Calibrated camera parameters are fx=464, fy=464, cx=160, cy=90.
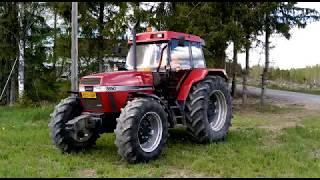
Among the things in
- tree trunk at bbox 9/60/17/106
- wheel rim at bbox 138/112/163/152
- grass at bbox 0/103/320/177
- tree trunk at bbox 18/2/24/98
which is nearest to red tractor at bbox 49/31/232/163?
wheel rim at bbox 138/112/163/152

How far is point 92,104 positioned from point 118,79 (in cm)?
74

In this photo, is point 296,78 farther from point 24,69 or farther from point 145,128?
point 145,128

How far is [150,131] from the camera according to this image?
843 centimetres

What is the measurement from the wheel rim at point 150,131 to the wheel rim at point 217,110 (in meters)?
2.09

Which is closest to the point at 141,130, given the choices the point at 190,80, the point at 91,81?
the point at 91,81

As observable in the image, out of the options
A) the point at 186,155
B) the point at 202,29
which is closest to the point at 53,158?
the point at 186,155

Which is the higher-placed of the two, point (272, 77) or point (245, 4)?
point (245, 4)

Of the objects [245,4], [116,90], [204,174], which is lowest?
[204,174]

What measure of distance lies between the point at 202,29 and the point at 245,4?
2.28 m

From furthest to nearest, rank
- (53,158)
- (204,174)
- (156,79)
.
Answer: (156,79), (53,158), (204,174)

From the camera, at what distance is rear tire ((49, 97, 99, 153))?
344 inches

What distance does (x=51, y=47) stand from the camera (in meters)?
20.1

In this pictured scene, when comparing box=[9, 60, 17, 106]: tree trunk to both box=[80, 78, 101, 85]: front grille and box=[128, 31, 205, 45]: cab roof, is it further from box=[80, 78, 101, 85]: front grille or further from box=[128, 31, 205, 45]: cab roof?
box=[80, 78, 101, 85]: front grille

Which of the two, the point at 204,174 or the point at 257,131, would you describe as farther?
the point at 257,131
